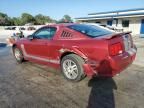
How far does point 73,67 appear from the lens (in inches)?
180

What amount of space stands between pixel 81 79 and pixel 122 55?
1.24 meters

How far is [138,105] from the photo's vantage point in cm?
333

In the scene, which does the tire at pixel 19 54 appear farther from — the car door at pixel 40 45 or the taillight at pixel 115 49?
the taillight at pixel 115 49

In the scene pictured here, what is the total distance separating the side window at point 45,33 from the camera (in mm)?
5187

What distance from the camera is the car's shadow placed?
339 centimetres

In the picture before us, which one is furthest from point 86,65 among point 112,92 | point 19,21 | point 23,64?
point 19,21

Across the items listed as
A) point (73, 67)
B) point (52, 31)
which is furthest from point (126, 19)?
point (73, 67)

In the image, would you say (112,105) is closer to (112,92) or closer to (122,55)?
(112,92)

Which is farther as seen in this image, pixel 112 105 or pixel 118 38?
pixel 118 38

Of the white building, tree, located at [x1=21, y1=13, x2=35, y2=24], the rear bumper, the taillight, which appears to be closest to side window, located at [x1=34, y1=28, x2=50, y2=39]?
the rear bumper

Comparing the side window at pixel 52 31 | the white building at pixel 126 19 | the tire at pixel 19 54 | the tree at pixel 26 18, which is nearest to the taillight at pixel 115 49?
the side window at pixel 52 31

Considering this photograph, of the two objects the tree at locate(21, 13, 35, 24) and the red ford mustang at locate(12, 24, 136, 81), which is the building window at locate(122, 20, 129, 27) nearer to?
the red ford mustang at locate(12, 24, 136, 81)

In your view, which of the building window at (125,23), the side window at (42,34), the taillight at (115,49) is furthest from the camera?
the building window at (125,23)

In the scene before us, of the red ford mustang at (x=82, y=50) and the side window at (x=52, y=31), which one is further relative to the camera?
the side window at (x=52, y=31)
